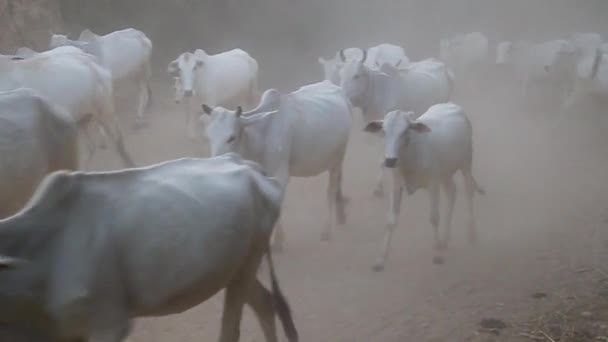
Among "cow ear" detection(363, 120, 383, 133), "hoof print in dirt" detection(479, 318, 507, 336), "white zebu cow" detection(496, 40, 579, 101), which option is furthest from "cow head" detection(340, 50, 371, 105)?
"white zebu cow" detection(496, 40, 579, 101)

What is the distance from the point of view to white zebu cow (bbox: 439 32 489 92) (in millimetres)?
16578

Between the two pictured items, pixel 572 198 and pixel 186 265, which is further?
pixel 572 198

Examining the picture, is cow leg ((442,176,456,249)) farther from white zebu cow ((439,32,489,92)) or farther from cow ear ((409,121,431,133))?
white zebu cow ((439,32,489,92))

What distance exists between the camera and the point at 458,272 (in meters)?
7.15

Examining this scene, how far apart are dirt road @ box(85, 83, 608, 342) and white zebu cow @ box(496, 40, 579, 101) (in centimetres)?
244

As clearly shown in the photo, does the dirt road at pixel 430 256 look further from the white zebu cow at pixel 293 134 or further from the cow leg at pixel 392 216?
the white zebu cow at pixel 293 134

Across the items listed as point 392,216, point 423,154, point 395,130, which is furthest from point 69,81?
point 423,154

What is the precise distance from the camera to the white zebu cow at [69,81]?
25.3 ft

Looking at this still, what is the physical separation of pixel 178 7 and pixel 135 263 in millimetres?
13187

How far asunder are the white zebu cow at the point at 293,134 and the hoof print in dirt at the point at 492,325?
219cm

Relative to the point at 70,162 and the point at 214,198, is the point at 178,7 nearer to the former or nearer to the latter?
the point at 70,162

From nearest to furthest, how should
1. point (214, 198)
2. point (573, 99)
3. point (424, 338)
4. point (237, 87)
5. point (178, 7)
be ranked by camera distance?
point (214, 198)
point (424, 338)
point (237, 87)
point (573, 99)
point (178, 7)

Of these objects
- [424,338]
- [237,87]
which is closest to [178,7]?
[237,87]

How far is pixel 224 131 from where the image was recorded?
665 cm
